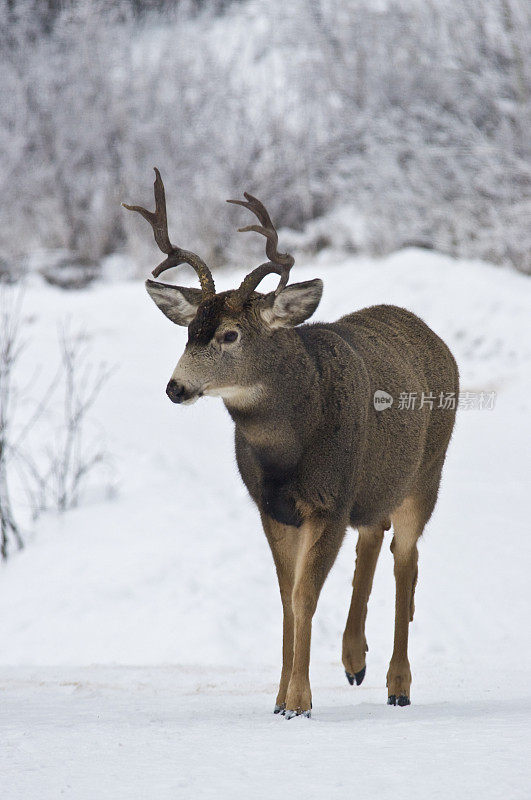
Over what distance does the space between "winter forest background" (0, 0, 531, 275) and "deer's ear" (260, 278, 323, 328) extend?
1158cm

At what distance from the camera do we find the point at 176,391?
177 inches

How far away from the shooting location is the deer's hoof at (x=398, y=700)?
5.57 metres

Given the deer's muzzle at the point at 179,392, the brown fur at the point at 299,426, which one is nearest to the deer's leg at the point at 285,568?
the brown fur at the point at 299,426

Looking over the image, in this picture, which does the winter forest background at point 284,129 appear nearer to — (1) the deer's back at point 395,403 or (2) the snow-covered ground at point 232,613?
(2) the snow-covered ground at point 232,613

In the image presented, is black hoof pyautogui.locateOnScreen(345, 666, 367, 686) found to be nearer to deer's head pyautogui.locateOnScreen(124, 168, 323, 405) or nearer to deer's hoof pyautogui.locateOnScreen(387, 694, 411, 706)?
deer's hoof pyautogui.locateOnScreen(387, 694, 411, 706)

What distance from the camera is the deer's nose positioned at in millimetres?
4483

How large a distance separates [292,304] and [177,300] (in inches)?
20.2

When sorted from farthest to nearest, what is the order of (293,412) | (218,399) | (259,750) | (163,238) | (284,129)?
(284,129) → (218,399) → (163,238) → (293,412) → (259,750)

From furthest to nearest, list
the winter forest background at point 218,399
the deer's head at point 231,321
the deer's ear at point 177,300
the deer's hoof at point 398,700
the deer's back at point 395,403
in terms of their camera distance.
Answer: the deer's hoof at point 398,700, the deer's back at point 395,403, the deer's ear at point 177,300, the deer's head at point 231,321, the winter forest background at point 218,399

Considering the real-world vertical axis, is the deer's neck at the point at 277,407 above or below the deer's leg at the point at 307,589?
above

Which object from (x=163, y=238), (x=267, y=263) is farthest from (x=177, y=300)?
(x=267, y=263)

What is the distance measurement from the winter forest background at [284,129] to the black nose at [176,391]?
39.8ft

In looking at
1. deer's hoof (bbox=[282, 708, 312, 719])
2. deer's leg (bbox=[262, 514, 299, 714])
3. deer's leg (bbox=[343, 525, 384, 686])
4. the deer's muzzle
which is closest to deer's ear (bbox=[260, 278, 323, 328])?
the deer's muzzle

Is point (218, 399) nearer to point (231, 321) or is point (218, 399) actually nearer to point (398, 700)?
point (398, 700)
